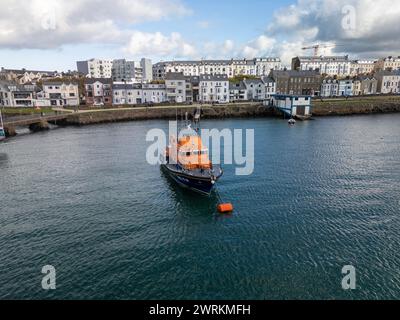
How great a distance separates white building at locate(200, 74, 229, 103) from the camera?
127m

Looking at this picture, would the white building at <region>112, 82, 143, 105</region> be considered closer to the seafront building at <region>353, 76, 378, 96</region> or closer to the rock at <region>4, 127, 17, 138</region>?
the rock at <region>4, 127, 17, 138</region>

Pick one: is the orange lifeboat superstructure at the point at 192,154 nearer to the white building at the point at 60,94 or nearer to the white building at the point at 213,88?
the white building at the point at 213,88

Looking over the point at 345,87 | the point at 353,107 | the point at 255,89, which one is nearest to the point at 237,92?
the point at 255,89

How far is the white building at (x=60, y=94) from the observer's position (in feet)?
378

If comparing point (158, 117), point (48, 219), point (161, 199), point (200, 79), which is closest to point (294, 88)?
point (200, 79)

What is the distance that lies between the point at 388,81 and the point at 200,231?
594 ft

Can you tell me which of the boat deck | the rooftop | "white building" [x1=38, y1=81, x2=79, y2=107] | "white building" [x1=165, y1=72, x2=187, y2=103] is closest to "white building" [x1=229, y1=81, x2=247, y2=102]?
the rooftop

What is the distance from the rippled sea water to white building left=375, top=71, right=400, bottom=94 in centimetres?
14175

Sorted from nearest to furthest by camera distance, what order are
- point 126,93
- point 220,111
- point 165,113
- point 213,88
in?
point 165,113, point 220,111, point 126,93, point 213,88

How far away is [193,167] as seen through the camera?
3491cm

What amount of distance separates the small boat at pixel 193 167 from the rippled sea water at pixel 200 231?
134 centimetres

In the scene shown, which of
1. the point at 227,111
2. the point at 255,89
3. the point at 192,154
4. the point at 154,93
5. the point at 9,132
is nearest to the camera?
the point at 192,154

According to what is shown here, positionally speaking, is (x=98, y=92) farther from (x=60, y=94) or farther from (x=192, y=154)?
(x=192, y=154)

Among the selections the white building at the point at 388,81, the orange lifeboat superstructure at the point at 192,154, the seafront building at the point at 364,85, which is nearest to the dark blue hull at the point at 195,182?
the orange lifeboat superstructure at the point at 192,154
